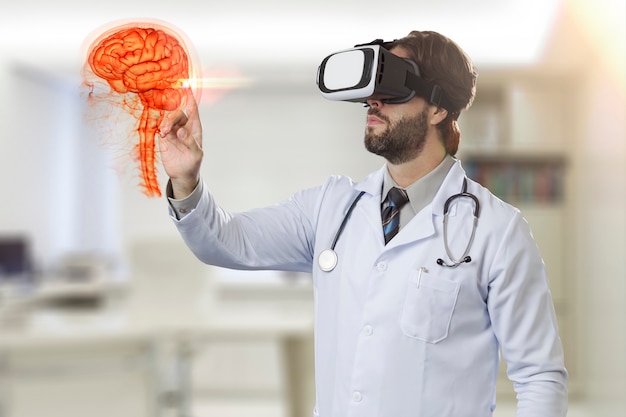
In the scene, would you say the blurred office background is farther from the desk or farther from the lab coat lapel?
the lab coat lapel

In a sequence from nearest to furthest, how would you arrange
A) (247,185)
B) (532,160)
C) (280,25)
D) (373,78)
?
1. (373,78)
2. (280,25)
3. (532,160)
4. (247,185)

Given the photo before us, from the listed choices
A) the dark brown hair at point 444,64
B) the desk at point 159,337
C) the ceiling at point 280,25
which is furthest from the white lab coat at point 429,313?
the desk at point 159,337

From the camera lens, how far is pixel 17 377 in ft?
9.23

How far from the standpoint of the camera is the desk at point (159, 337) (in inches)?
108

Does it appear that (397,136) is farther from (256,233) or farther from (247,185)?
(247,185)

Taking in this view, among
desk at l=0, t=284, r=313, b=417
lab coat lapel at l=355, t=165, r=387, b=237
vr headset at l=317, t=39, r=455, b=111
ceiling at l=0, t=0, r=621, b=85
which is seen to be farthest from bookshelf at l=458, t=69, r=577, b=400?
vr headset at l=317, t=39, r=455, b=111

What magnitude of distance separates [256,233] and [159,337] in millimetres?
1879

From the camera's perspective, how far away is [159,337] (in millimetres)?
2875

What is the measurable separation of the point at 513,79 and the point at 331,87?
2560mm

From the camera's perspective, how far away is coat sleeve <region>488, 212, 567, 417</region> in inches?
38.8

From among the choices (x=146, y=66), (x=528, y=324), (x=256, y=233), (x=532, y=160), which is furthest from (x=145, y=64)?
(x=532, y=160)

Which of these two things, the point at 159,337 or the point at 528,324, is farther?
the point at 159,337

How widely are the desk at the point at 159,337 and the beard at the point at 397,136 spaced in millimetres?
1909

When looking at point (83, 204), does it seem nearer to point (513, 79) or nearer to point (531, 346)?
point (513, 79)
